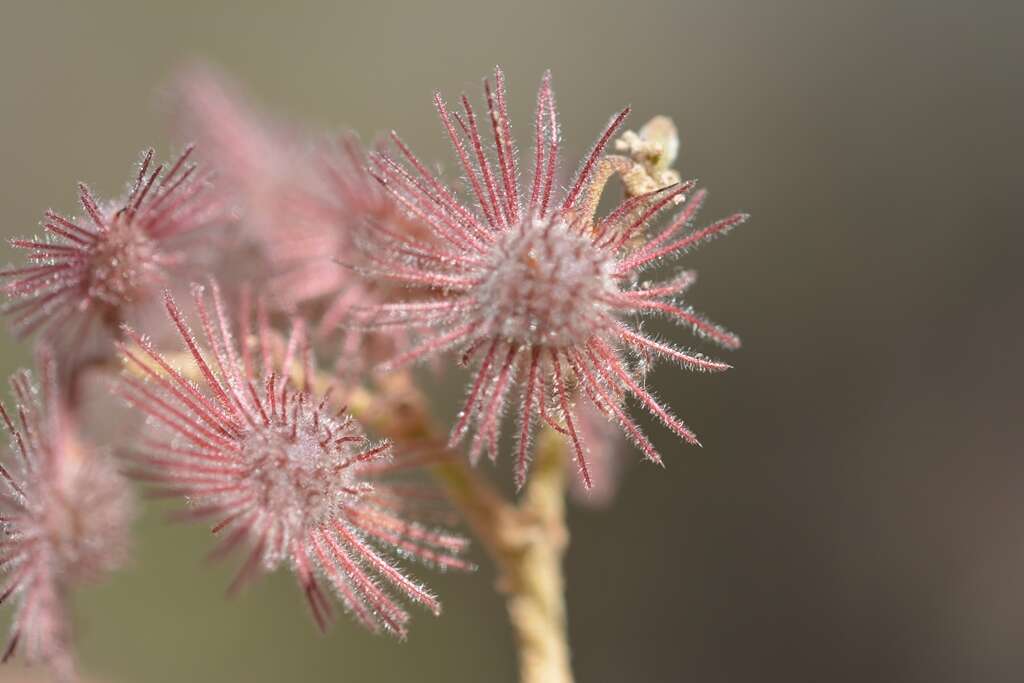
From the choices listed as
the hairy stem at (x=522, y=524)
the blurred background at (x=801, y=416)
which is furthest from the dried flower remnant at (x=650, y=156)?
the blurred background at (x=801, y=416)

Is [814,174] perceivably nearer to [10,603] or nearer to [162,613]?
[162,613]

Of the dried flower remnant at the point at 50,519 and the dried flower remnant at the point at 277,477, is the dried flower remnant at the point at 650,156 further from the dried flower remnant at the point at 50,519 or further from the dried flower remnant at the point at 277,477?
the dried flower remnant at the point at 50,519

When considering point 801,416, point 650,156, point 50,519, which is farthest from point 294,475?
point 801,416

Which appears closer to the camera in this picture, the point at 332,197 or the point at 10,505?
the point at 10,505

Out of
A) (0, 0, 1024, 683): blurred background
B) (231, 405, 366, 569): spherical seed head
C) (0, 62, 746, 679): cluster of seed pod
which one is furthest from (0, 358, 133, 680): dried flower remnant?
(0, 0, 1024, 683): blurred background

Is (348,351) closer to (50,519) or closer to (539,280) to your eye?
(539,280)

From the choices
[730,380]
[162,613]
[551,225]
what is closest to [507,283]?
[551,225]

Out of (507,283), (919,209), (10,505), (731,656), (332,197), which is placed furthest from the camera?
(919,209)
